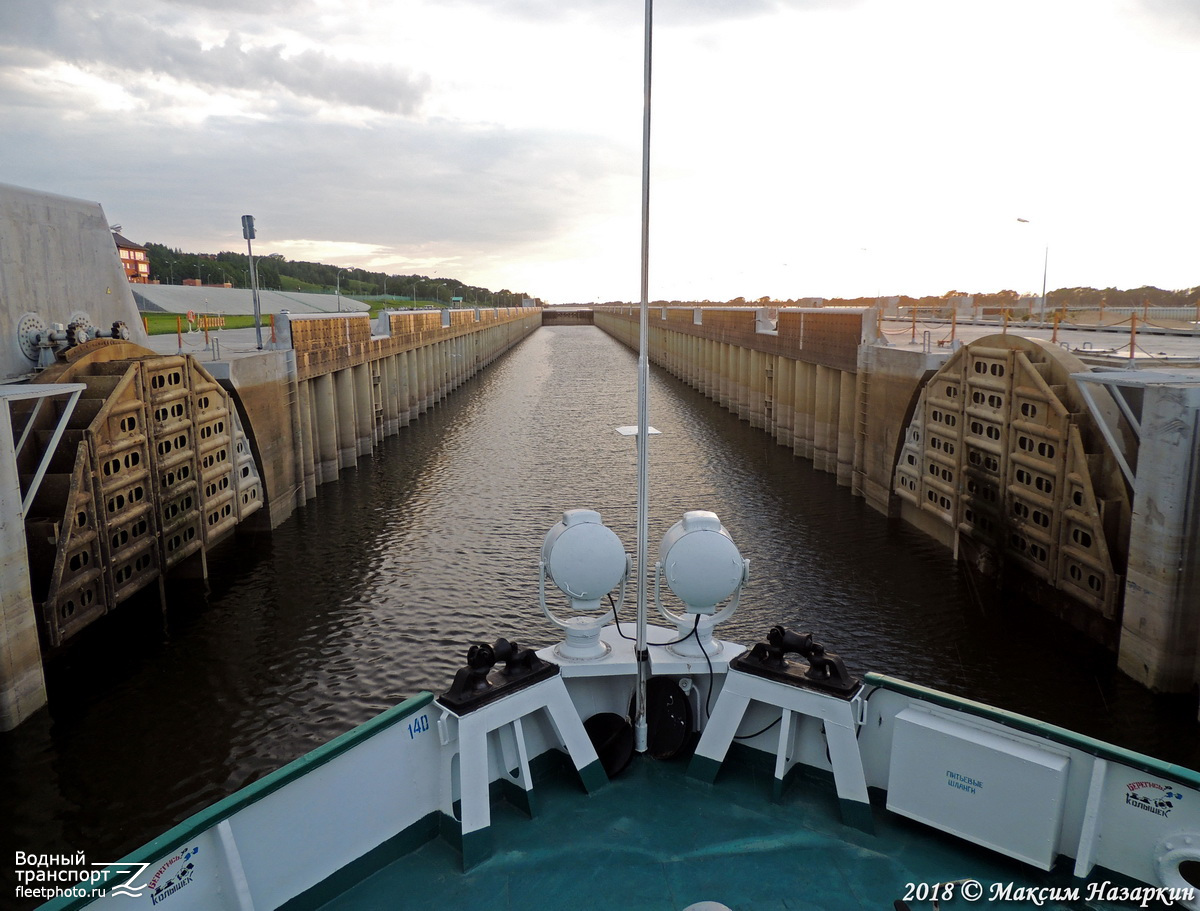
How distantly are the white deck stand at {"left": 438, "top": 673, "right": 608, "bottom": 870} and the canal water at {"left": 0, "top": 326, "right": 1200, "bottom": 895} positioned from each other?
5776 mm

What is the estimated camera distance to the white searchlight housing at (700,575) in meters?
8.68

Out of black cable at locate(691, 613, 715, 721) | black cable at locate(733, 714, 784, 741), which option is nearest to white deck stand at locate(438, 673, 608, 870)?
black cable at locate(691, 613, 715, 721)

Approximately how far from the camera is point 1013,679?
14.5m

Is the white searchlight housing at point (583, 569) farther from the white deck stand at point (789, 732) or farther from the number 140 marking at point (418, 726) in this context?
the number 140 marking at point (418, 726)

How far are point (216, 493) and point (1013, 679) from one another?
1904 centimetres

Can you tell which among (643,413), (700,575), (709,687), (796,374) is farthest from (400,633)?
(796,374)

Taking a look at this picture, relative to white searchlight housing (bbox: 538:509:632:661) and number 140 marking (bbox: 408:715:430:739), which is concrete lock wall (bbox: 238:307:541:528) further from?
number 140 marking (bbox: 408:715:430:739)

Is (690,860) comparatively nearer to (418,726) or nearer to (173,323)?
Answer: (418,726)

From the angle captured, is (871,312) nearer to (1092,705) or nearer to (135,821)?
(1092,705)

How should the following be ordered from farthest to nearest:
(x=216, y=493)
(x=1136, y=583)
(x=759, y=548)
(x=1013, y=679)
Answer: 1. (x=759, y=548)
2. (x=216, y=493)
3. (x=1013, y=679)
4. (x=1136, y=583)

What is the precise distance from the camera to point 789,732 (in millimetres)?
7988

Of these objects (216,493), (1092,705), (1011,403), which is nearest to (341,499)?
(216,493)

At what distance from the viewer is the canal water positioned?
1184 cm

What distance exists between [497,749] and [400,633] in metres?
9.48
